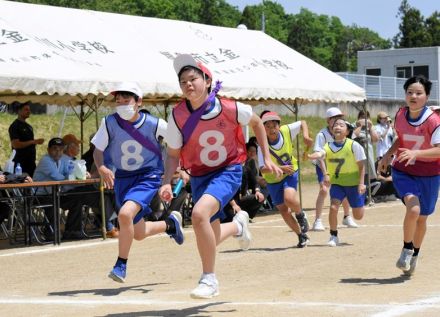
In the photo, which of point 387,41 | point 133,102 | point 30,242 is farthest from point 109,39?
point 387,41

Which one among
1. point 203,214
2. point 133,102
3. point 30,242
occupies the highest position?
point 133,102

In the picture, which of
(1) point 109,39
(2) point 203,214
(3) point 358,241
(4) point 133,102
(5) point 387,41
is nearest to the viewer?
(2) point 203,214

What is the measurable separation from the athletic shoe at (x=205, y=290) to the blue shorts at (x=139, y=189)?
91.3 inches

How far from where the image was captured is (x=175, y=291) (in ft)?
31.9

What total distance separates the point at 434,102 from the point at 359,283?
47165mm

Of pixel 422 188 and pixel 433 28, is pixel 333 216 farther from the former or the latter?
pixel 433 28

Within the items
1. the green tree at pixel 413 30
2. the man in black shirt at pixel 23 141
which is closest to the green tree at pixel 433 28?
the green tree at pixel 413 30

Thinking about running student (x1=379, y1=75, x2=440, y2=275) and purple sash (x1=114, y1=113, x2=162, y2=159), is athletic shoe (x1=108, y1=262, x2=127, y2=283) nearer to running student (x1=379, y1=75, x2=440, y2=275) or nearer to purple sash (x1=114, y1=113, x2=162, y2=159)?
purple sash (x1=114, y1=113, x2=162, y2=159)

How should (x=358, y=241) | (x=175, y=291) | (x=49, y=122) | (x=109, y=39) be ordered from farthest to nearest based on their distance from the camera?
(x=49, y=122) → (x=109, y=39) → (x=358, y=241) → (x=175, y=291)

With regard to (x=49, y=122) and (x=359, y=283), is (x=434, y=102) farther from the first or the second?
(x=359, y=283)

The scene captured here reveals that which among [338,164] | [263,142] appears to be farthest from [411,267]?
[338,164]

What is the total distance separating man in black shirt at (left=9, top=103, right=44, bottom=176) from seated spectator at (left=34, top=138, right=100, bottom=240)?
141 cm

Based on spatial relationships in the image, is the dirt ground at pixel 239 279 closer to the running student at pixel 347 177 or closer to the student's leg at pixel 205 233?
the student's leg at pixel 205 233

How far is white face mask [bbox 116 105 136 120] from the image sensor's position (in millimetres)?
10562
